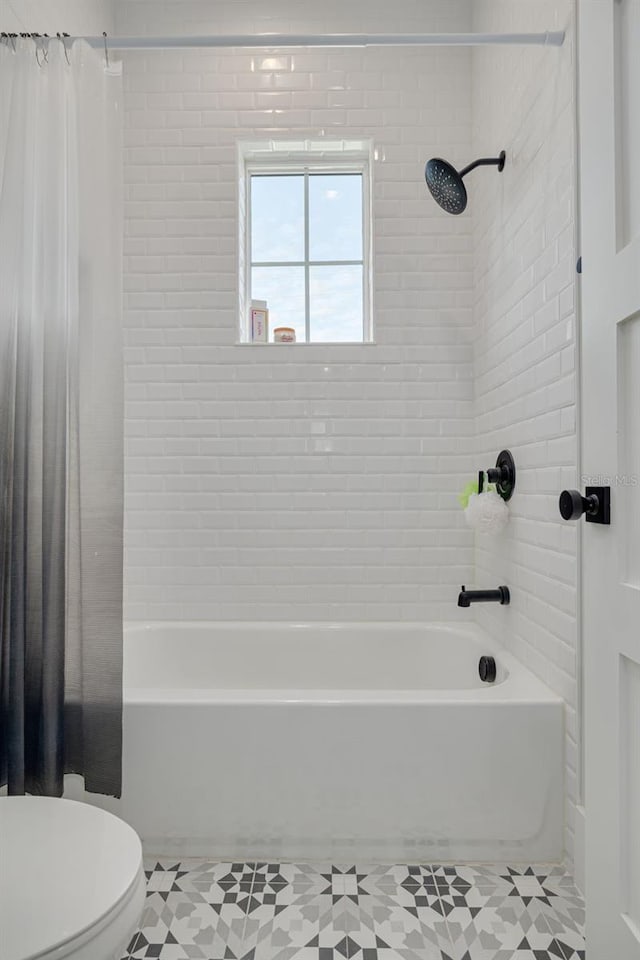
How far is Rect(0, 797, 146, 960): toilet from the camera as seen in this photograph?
0.85 meters

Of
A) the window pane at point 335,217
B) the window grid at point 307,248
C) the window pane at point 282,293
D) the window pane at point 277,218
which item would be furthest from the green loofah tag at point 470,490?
the window pane at point 277,218

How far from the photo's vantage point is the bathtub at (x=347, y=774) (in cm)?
164

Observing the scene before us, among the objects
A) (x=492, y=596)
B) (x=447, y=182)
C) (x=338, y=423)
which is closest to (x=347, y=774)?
(x=492, y=596)

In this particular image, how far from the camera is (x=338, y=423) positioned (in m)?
2.54

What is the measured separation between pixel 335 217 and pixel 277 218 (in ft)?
0.87

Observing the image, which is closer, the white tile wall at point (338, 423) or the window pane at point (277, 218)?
the white tile wall at point (338, 423)

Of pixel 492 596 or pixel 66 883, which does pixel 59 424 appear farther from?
pixel 492 596

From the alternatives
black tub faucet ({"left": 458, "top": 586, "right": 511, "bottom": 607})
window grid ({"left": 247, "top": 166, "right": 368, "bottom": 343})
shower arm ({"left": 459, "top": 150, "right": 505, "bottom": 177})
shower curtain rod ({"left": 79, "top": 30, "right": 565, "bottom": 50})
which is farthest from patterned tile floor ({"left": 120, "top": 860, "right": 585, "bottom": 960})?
shower curtain rod ({"left": 79, "top": 30, "right": 565, "bottom": 50})

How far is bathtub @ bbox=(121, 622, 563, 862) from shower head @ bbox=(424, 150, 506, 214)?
160 centimetres

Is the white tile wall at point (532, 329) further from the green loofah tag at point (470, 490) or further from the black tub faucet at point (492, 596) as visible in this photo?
the green loofah tag at point (470, 490)

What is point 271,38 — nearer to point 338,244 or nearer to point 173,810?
point 338,244

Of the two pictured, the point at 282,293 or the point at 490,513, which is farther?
the point at 282,293

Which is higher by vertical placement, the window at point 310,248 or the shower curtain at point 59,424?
the window at point 310,248

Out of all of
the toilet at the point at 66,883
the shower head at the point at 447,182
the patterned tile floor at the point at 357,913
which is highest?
the shower head at the point at 447,182
